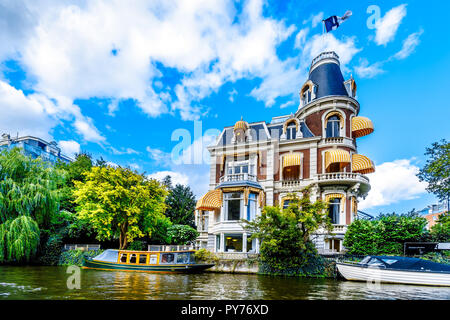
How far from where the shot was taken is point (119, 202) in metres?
23.4

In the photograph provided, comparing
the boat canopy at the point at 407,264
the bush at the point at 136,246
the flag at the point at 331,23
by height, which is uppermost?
the flag at the point at 331,23

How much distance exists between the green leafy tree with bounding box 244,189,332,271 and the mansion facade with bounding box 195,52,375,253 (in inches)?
149

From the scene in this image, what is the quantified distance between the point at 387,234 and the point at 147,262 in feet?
54.5

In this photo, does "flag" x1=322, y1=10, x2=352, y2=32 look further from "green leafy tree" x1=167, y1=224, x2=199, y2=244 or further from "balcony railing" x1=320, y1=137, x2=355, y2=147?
"green leafy tree" x1=167, y1=224, x2=199, y2=244

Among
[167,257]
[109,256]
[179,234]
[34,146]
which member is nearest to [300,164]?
[167,257]

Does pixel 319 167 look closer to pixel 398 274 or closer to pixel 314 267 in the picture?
pixel 314 267

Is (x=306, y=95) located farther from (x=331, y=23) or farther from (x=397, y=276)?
(x=397, y=276)

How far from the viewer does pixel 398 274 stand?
46.3 ft

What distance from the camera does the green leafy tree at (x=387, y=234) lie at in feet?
58.3

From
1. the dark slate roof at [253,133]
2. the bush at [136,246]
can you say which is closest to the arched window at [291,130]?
the dark slate roof at [253,133]

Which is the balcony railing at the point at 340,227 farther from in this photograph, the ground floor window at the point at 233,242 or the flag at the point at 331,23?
the flag at the point at 331,23

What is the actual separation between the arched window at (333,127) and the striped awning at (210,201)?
1152 cm
